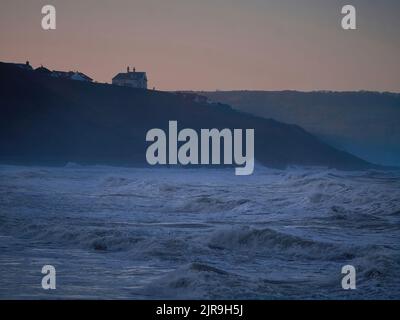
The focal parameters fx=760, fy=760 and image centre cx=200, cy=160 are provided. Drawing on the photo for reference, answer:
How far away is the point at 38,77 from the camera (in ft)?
137

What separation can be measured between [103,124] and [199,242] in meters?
31.6

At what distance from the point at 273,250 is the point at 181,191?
1026cm

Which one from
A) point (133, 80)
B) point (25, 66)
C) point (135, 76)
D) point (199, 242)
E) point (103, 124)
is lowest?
point (199, 242)

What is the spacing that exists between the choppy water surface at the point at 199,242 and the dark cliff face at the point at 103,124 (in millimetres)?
12477

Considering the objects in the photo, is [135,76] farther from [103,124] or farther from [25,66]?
[25,66]

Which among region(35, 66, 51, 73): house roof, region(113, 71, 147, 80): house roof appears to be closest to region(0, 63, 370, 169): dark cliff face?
region(35, 66, 51, 73): house roof

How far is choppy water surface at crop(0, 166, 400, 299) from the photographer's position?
7.39m

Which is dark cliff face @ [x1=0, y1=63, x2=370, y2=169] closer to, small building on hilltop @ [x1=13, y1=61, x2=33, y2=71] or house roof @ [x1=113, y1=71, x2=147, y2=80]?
small building on hilltop @ [x1=13, y1=61, x2=33, y2=71]

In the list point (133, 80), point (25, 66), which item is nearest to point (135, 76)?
point (133, 80)

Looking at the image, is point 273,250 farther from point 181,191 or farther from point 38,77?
point 38,77

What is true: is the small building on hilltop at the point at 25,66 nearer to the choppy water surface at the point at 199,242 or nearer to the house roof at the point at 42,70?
the house roof at the point at 42,70

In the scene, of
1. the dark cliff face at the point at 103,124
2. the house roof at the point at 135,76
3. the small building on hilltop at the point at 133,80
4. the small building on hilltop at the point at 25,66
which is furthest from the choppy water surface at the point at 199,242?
the small building on hilltop at the point at 25,66

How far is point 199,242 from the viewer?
10.8 m

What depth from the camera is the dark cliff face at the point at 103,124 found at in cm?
3362
